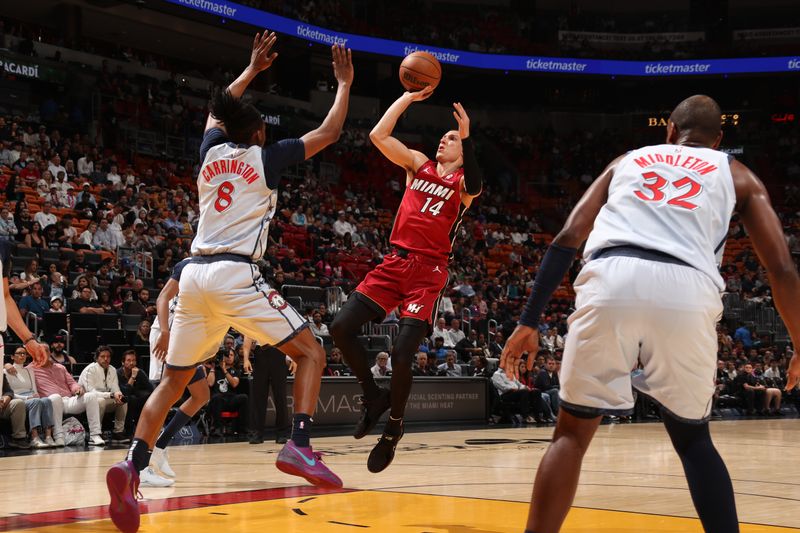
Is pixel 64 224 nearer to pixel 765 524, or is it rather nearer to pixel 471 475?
pixel 471 475

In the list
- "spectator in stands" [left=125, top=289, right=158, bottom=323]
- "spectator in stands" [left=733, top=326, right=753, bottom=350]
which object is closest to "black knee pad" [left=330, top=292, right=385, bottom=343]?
"spectator in stands" [left=125, top=289, right=158, bottom=323]

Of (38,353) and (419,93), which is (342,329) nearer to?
(419,93)

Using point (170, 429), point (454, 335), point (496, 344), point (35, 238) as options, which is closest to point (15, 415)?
point (170, 429)

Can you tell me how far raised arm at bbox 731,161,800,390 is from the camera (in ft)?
9.62

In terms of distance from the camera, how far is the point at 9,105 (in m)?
19.7

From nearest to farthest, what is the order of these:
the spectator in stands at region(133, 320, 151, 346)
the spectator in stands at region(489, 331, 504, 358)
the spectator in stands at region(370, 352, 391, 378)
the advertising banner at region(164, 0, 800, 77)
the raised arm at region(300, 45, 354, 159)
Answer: the raised arm at region(300, 45, 354, 159) → the spectator in stands at region(133, 320, 151, 346) → the spectator in stands at region(370, 352, 391, 378) → the spectator in stands at region(489, 331, 504, 358) → the advertising banner at region(164, 0, 800, 77)

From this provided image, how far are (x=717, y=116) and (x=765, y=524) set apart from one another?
2.27 metres

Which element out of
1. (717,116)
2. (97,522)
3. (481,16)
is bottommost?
(97,522)

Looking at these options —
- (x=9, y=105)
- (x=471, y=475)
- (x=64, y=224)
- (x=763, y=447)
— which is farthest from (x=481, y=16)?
(x=471, y=475)

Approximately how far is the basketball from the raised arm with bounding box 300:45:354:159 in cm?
112

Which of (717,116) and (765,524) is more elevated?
(717,116)

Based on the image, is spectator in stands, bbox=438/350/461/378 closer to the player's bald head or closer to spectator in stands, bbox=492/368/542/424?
spectator in stands, bbox=492/368/542/424

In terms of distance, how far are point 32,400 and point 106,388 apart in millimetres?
908

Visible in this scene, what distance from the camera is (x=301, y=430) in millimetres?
4645
